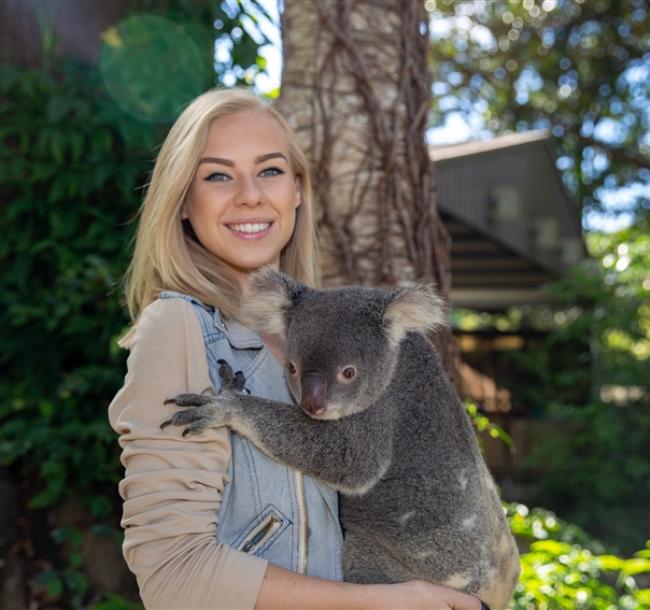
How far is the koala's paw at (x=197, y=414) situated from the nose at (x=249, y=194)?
496mm

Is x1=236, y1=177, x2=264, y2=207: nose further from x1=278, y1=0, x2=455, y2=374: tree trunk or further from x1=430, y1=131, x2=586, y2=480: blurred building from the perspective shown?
x1=430, y1=131, x2=586, y2=480: blurred building

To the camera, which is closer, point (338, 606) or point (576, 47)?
point (338, 606)

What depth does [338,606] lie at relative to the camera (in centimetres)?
150

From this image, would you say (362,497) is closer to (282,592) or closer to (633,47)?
(282,592)

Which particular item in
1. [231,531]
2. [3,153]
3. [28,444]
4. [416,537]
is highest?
[3,153]

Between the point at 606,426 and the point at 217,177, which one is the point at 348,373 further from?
the point at 606,426

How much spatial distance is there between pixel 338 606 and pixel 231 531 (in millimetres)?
249

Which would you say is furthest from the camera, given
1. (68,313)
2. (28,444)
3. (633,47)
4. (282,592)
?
(633,47)

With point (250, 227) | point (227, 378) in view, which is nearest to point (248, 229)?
point (250, 227)

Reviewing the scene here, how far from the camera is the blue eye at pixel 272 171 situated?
1931mm

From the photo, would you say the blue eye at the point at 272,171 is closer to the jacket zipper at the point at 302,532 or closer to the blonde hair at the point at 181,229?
the blonde hair at the point at 181,229

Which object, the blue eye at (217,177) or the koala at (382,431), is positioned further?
the blue eye at (217,177)

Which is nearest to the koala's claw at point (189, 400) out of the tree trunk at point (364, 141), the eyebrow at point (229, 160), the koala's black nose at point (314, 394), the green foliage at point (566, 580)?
the koala's black nose at point (314, 394)

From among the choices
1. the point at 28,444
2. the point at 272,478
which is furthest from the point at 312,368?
the point at 28,444
